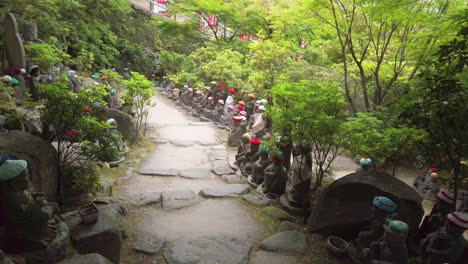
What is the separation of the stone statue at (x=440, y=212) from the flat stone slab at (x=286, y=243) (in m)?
1.97

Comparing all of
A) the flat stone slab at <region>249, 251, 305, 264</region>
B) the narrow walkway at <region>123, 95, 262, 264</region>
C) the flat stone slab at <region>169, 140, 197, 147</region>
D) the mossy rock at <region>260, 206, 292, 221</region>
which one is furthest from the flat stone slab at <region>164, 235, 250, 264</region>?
the flat stone slab at <region>169, 140, 197, 147</region>

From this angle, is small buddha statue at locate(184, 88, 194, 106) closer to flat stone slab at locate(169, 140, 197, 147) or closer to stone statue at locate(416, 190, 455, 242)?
flat stone slab at locate(169, 140, 197, 147)

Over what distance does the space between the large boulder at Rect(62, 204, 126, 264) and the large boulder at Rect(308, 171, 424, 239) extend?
11.6 feet

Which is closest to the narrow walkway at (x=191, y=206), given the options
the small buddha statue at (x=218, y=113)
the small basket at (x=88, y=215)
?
the small basket at (x=88, y=215)

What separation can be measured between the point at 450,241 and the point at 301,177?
3098 millimetres

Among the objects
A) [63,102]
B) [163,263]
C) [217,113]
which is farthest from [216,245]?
[217,113]

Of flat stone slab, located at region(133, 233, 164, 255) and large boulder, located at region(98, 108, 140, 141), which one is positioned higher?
large boulder, located at region(98, 108, 140, 141)

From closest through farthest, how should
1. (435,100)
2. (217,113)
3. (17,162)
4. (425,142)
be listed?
1. (17,162)
2. (435,100)
3. (425,142)
4. (217,113)

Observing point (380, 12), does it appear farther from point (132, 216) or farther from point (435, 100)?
point (132, 216)

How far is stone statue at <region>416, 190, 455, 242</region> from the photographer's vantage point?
4.88m

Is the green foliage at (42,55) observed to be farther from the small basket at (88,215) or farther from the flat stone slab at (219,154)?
the small basket at (88,215)

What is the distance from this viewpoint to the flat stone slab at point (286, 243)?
5.66 meters

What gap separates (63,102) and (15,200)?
2.34 meters

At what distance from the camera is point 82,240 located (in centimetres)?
445
